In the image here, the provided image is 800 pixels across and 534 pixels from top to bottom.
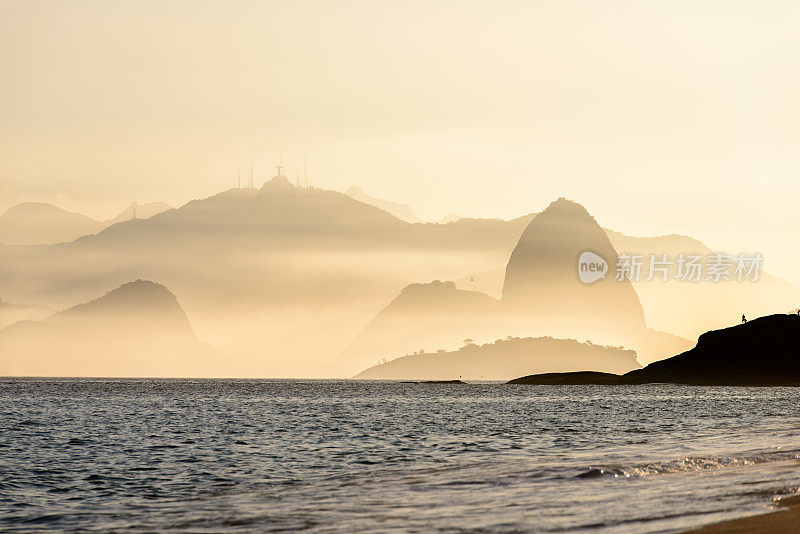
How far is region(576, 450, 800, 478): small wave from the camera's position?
122 feet

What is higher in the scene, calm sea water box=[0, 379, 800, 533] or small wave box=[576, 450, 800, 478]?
calm sea water box=[0, 379, 800, 533]

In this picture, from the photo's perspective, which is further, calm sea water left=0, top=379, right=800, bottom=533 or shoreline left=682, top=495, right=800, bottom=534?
calm sea water left=0, top=379, right=800, bottom=533

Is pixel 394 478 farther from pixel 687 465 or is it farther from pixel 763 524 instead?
pixel 763 524

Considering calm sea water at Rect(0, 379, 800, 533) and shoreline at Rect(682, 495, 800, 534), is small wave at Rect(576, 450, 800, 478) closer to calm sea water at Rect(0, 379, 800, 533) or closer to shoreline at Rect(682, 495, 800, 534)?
calm sea water at Rect(0, 379, 800, 533)

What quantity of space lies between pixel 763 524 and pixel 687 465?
17515 mm

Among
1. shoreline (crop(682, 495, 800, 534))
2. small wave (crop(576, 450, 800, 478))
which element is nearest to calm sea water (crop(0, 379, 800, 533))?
small wave (crop(576, 450, 800, 478))

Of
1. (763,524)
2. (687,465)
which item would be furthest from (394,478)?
(763,524)

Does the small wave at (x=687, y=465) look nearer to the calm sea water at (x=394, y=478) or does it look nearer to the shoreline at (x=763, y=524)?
the calm sea water at (x=394, y=478)

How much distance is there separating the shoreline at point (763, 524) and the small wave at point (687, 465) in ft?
39.9

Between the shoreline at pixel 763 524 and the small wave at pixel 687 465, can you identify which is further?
the small wave at pixel 687 465

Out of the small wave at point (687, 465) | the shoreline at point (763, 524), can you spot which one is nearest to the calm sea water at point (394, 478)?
the small wave at point (687, 465)

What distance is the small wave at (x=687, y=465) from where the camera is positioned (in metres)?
37.1

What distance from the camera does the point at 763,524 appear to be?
2291 centimetres

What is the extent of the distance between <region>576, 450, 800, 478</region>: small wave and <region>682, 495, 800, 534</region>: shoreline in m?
12.2
